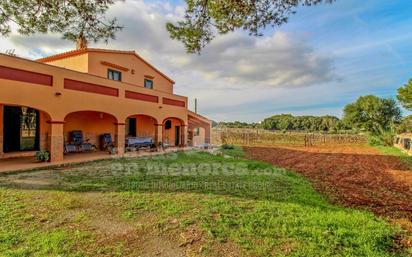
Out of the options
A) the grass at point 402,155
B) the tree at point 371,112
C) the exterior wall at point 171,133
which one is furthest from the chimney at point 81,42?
the tree at point 371,112

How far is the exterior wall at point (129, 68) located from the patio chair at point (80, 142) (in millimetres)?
3452

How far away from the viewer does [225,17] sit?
20.9 feet

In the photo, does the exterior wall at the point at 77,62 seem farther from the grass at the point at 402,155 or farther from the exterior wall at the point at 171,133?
the grass at the point at 402,155

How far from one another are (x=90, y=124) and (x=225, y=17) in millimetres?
11127

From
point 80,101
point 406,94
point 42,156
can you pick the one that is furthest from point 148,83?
point 406,94

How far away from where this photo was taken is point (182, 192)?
23.7 feet

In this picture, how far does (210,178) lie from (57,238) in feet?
18.7

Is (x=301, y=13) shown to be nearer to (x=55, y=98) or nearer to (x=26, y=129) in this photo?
(x=55, y=98)

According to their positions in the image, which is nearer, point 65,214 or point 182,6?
point 65,214

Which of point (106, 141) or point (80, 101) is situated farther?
point (106, 141)

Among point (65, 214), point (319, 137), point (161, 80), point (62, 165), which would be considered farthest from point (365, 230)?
point (319, 137)

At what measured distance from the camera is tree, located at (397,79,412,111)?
23.1 meters

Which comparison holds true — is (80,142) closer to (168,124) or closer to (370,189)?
(168,124)

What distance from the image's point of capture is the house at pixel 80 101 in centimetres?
975
